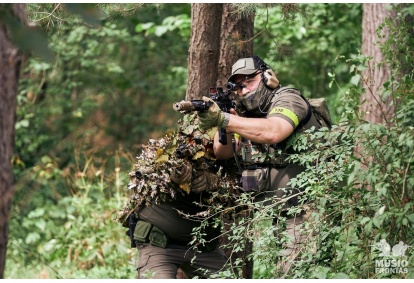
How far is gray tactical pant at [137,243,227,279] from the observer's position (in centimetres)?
596

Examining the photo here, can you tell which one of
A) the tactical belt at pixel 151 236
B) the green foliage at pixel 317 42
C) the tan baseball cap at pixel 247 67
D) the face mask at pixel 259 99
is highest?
the green foliage at pixel 317 42

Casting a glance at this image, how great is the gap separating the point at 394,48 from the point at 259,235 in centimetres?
162

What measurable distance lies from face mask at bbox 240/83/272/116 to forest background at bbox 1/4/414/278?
55 cm

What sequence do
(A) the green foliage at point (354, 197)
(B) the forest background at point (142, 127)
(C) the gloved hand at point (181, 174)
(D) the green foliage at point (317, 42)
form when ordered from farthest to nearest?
1. (D) the green foliage at point (317, 42)
2. (C) the gloved hand at point (181, 174)
3. (B) the forest background at point (142, 127)
4. (A) the green foliage at point (354, 197)

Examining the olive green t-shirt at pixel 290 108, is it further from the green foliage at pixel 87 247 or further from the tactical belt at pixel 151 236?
the green foliage at pixel 87 247

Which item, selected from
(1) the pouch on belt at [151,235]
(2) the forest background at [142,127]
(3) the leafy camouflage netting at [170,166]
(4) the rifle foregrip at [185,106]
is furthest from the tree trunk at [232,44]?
(4) the rifle foregrip at [185,106]

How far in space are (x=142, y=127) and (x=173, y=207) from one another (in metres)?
11.3

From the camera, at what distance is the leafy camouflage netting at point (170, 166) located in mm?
5801

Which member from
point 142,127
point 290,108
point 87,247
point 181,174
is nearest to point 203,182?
point 181,174

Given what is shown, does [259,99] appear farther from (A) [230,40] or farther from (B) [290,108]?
(A) [230,40]

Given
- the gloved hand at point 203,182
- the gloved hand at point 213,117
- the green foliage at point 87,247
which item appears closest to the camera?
the gloved hand at point 213,117

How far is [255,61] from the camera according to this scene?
241 inches

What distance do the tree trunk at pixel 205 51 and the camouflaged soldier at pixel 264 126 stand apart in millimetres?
652

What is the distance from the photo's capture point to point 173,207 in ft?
19.7
